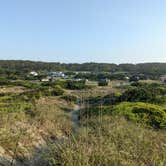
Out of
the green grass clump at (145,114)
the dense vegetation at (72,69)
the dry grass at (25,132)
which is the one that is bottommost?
the dense vegetation at (72,69)

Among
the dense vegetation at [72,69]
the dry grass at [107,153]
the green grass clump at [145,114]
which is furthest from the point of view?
the dense vegetation at [72,69]

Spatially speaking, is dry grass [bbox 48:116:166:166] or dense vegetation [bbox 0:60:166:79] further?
dense vegetation [bbox 0:60:166:79]

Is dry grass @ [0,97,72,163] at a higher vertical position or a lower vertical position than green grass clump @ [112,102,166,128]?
higher

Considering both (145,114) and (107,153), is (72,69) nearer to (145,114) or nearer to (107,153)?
(145,114)

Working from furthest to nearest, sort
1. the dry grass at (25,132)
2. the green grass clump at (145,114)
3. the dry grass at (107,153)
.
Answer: the green grass clump at (145,114) < the dry grass at (25,132) < the dry grass at (107,153)

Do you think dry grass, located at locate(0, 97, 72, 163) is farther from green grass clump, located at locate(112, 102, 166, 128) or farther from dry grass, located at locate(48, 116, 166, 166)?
green grass clump, located at locate(112, 102, 166, 128)

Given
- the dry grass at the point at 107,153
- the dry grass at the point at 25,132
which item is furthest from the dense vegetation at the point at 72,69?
the dry grass at the point at 107,153

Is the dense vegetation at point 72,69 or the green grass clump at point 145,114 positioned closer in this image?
the green grass clump at point 145,114

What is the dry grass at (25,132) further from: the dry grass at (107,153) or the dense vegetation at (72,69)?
the dense vegetation at (72,69)

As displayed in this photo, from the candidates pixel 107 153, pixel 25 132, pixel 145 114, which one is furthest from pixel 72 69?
pixel 107 153

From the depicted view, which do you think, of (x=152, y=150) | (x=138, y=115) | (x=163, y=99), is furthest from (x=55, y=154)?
(x=163, y=99)

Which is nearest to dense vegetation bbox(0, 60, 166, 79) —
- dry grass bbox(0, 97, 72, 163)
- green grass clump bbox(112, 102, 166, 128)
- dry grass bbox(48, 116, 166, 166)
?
green grass clump bbox(112, 102, 166, 128)

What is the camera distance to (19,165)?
18.6 feet

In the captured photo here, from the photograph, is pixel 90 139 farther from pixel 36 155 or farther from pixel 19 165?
pixel 19 165
